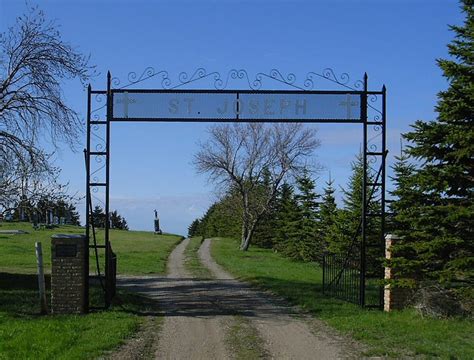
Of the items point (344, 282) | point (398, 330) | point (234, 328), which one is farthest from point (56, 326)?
point (344, 282)

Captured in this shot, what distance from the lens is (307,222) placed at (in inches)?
1502

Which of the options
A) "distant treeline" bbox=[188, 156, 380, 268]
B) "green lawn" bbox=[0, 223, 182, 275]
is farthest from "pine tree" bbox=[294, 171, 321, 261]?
"green lawn" bbox=[0, 223, 182, 275]

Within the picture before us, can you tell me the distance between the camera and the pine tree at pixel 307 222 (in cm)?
3591

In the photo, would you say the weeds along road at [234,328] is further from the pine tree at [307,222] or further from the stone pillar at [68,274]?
the pine tree at [307,222]

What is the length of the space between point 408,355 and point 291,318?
407 cm

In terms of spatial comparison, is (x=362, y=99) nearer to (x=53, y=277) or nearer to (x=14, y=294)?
(x=53, y=277)

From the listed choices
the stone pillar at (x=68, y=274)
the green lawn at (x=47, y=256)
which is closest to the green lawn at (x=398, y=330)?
the stone pillar at (x=68, y=274)

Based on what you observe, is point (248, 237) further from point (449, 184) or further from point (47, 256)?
point (449, 184)

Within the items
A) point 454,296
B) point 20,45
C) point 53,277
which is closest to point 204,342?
point 53,277

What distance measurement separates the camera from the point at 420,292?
12.3 meters

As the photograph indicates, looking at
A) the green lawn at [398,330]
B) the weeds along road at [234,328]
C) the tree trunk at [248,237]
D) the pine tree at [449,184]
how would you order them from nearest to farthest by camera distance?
1. the green lawn at [398,330]
2. the weeds along road at [234,328]
3. the pine tree at [449,184]
4. the tree trunk at [248,237]

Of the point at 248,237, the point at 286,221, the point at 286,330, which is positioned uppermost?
the point at 286,221

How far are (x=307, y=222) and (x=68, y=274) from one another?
26.9 metres

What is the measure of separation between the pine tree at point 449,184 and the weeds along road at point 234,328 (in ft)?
8.88
